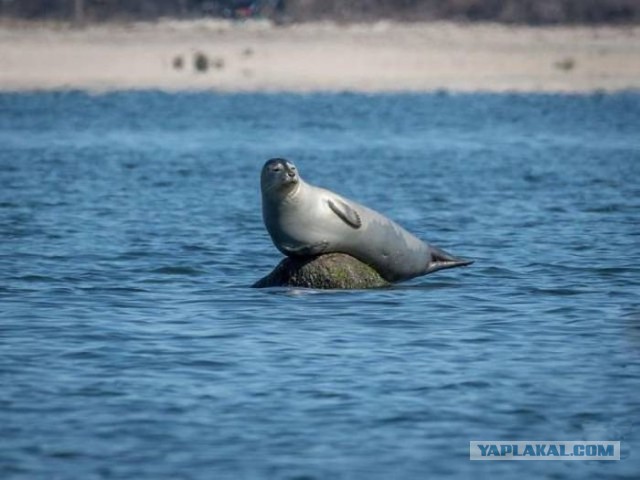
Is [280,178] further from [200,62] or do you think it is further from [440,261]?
[200,62]

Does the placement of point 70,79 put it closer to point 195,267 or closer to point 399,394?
point 195,267

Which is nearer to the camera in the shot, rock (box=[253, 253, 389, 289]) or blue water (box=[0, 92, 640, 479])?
blue water (box=[0, 92, 640, 479])

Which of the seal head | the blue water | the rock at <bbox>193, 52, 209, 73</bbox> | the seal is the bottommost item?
the rock at <bbox>193, 52, 209, 73</bbox>

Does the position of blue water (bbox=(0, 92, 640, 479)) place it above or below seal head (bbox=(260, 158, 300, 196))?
below

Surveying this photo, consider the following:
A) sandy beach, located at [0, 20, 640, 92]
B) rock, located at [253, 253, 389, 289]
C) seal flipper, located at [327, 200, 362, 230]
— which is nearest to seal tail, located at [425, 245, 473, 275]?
rock, located at [253, 253, 389, 289]

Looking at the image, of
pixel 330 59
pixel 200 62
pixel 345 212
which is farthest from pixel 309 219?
pixel 200 62

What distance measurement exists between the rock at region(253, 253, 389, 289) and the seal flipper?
1.34ft

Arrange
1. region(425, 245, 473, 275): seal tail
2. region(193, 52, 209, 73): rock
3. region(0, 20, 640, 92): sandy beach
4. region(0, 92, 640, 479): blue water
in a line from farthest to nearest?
region(193, 52, 209, 73): rock < region(0, 20, 640, 92): sandy beach < region(425, 245, 473, 275): seal tail < region(0, 92, 640, 479): blue water

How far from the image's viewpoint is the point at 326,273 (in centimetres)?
1534

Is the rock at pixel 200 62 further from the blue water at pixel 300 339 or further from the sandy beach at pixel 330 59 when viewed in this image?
the blue water at pixel 300 339

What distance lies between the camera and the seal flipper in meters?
14.9

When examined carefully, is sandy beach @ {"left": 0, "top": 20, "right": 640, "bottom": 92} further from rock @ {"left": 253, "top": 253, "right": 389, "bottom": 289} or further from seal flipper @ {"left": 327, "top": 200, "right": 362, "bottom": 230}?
seal flipper @ {"left": 327, "top": 200, "right": 362, "bottom": 230}

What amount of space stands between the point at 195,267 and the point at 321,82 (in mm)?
51948

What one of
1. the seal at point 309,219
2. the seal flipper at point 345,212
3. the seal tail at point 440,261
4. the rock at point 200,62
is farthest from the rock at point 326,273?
the rock at point 200,62
